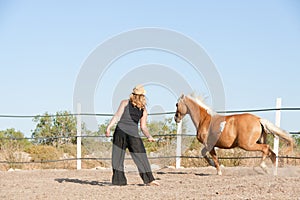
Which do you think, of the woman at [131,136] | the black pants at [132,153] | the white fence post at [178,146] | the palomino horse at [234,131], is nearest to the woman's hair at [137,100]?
the woman at [131,136]

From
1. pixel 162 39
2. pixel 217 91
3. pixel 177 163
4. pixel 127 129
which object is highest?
pixel 162 39

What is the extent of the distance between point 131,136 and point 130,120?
0.79ft

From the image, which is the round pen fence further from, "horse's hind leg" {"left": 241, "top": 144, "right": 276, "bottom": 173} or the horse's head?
"horse's hind leg" {"left": 241, "top": 144, "right": 276, "bottom": 173}

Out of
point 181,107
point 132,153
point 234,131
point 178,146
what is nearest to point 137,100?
point 132,153

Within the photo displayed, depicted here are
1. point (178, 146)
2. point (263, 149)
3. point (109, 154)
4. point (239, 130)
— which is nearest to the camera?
point (263, 149)

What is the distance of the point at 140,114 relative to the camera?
5.68 meters

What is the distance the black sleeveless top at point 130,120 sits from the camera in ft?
18.4

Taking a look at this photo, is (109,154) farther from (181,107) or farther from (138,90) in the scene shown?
(138,90)

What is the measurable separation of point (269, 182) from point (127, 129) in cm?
217

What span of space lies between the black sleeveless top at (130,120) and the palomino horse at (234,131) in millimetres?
2165

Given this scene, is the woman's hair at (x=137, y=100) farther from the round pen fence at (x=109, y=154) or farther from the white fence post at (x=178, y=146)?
the white fence post at (x=178, y=146)

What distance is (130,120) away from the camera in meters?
5.60

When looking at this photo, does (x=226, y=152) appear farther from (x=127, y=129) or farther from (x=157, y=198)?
(x=157, y=198)

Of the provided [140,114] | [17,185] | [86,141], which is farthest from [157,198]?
[86,141]
